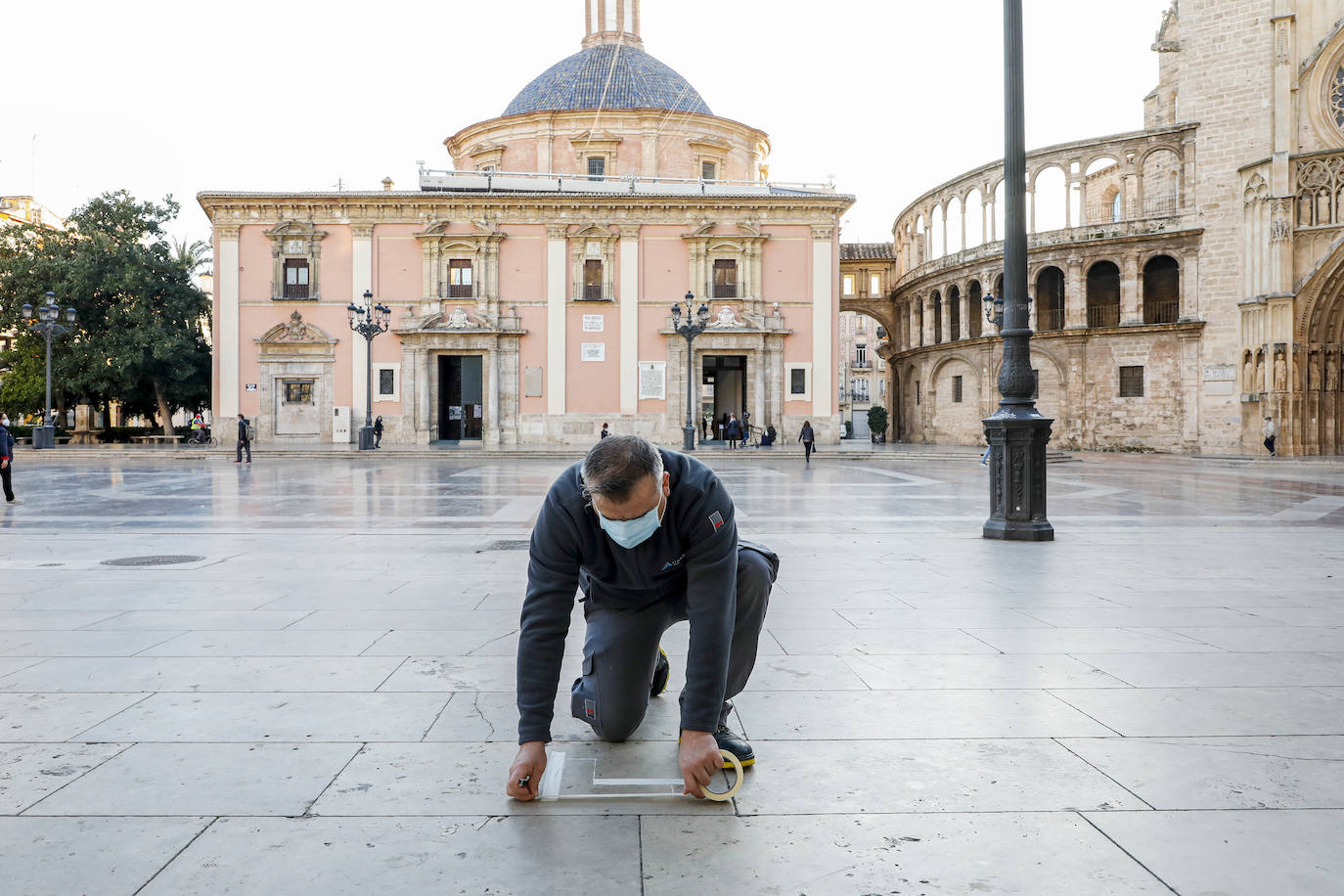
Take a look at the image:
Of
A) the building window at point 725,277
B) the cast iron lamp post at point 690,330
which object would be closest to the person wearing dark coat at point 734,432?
the cast iron lamp post at point 690,330

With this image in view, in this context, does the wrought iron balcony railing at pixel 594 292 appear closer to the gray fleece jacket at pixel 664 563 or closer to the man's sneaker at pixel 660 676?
the man's sneaker at pixel 660 676

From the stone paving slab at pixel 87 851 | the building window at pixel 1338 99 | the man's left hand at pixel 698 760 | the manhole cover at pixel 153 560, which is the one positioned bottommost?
the stone paving slab at pixel 87 851

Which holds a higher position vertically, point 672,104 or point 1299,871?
point 672,104

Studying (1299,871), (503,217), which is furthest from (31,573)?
(503,217)

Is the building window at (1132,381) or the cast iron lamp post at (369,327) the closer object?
the cast iron lamp post at (369,327)

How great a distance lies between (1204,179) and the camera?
33.7m

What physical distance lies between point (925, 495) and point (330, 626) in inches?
447

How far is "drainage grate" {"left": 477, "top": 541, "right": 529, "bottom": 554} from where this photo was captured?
840 cm

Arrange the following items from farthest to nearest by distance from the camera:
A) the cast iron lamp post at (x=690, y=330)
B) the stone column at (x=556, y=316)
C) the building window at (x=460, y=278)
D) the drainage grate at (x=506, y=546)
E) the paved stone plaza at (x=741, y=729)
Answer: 1. the building window at (x=460, y=278)
2. the stone column at (x=556, y=316)
3. the cast iron lamp post at (x=690, y=330)
4. the drainage grate at (x=506, y=546)
5. the paved stone plaza at (x=741, y=729)

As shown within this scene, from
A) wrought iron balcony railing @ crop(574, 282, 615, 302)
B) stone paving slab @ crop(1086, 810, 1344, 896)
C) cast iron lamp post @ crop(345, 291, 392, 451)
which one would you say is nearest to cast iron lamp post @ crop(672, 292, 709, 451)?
wrought iron balcony railing @ crop(574, 282, 615, 302)

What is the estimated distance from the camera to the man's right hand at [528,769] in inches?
102

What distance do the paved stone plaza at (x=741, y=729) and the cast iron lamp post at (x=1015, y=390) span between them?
1.25 meters

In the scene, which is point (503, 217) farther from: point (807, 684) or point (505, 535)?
point (807, 684)

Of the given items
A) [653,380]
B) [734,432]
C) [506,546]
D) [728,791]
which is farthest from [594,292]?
[728,791]
